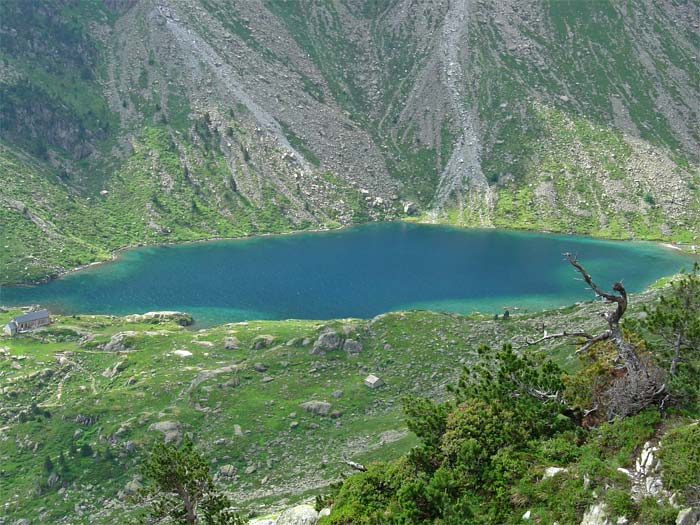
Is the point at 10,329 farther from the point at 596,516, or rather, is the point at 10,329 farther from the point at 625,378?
the point at 596,516

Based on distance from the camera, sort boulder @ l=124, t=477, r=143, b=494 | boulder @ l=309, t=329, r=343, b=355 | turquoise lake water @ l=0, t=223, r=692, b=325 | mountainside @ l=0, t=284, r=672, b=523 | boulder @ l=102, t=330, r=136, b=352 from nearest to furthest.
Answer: boulder @ l=124, t=477, r=143, b=494, mountainside @ l=0, t=284, r=672, b=523, boulder @ l=309, t=329, r=343, b=355, boulder @ l=102, t=330, r=136, b=352, turquoise lake water @ l=0, t=223, r=692, b=325

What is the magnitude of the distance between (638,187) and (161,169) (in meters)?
135

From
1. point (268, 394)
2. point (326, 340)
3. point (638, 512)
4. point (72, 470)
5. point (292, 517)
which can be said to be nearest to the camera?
point (638, 512)

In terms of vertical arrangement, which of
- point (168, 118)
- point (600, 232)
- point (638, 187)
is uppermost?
point (168, 118)

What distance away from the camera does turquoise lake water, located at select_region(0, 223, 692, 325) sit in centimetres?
10469

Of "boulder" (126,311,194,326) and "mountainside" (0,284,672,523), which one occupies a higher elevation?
"mountainside" (0,284,672,523)

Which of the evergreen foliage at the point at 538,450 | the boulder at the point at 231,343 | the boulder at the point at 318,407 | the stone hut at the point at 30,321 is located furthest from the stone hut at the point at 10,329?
the evergreen foliage at the point at 538,450

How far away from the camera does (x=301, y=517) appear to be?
31.2 m

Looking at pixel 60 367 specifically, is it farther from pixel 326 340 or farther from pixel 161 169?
pixel 161 169

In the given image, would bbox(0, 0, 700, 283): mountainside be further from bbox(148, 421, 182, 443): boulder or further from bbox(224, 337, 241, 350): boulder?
bbox(148, 421, 182, 443): boulder

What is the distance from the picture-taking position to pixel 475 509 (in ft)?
78.8

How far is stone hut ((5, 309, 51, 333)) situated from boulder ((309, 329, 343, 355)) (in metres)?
43.6

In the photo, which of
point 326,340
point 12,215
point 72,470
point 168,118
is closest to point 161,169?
point 168,118

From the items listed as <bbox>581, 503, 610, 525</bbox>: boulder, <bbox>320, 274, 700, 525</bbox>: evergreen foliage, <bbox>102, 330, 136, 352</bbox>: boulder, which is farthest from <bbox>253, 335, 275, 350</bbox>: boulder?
<bbox>581, 503, 610, 525</bbox>: boulder
